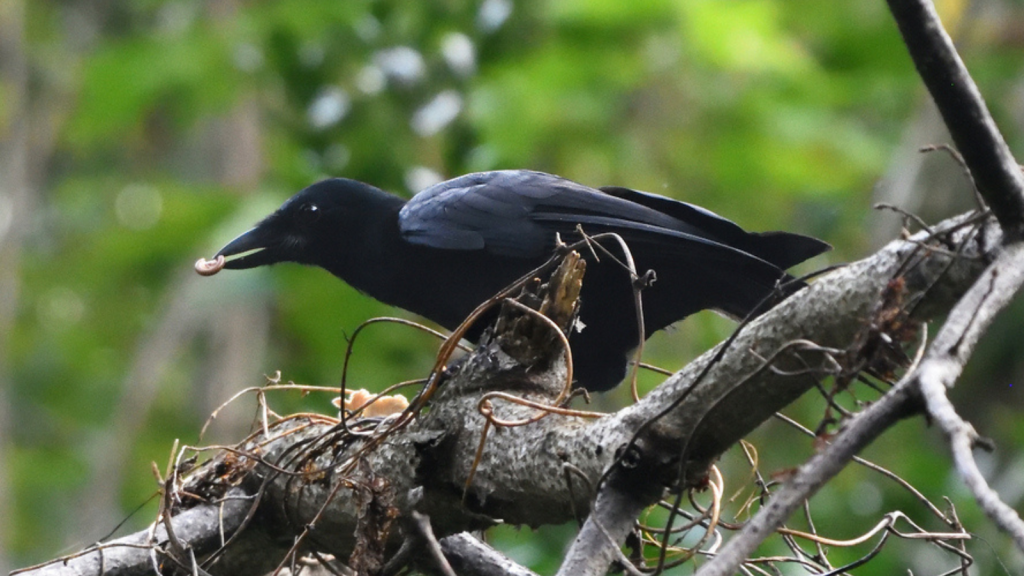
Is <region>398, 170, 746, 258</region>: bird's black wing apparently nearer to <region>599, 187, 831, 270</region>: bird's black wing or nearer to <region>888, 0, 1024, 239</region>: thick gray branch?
<region>599, 187, 831, 270</region>: bird's black wing

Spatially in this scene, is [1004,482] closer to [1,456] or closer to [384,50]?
[384,50]

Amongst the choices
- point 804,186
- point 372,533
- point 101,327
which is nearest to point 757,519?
point 372,533

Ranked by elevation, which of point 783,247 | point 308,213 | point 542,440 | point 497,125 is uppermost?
point 497,125

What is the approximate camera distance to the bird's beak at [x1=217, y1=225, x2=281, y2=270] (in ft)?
14.3

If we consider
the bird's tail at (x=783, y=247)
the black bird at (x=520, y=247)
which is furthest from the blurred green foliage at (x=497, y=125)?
the bird's tail at (x=783, y=247)

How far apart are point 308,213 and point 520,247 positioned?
40.1 inches

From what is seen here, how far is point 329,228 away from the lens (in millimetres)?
4449

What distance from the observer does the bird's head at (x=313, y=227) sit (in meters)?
4.41

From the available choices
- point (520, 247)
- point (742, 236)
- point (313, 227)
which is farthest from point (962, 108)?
point (313, 227)

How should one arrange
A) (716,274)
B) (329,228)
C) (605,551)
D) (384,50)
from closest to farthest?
(605,551), (716,274), (329,228), (384,50)

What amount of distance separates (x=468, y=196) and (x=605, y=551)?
2.10m

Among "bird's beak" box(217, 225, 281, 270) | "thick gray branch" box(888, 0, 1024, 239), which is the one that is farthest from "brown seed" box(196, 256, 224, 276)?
"thick gray branch" box(888, 0, 1024, 239)

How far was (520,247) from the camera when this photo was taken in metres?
3.92

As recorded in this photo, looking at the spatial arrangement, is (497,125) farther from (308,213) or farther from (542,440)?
(542,440)
